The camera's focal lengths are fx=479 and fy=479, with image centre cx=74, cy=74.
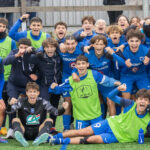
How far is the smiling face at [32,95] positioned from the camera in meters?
7.66

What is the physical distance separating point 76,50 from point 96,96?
927 mm

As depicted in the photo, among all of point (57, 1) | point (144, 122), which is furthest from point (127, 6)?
point (144, 122)

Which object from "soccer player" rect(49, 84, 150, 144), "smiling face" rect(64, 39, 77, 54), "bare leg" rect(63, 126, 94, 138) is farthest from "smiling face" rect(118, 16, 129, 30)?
"bare leg" rect(63, 126, 94, 138)

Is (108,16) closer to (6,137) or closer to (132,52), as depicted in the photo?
(132,52)

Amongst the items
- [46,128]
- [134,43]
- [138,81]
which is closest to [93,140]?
[46,128]

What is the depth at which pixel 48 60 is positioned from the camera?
817 cm

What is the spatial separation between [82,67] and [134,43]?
978 millimetres

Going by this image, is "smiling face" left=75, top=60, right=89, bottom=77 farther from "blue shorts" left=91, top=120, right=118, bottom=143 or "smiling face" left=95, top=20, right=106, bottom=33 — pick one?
"smiling face" left=95, top=20, right=106, bottom=33

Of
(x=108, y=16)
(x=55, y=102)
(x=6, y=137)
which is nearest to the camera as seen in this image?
(x=6, y=137)

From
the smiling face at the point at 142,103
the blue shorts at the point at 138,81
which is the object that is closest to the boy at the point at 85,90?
the blue shorts at the point at 138,81

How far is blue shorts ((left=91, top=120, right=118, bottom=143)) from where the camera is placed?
7.30 meters

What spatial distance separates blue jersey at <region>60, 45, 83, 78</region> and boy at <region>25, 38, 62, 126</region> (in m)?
0.09

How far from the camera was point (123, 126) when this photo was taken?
7293 millimetres

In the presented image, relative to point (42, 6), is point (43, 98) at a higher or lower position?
lower
